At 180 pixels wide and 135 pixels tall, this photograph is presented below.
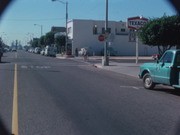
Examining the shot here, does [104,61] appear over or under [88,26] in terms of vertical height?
under

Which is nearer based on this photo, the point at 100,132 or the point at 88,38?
the point at 100,132

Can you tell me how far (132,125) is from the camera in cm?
799

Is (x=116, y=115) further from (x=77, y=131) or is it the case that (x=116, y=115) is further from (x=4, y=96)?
(x=4, y=96)

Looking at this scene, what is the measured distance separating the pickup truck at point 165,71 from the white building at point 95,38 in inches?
2583

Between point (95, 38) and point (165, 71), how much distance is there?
70.8 metres

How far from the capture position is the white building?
277 feet

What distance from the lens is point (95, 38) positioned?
85375 millimetres

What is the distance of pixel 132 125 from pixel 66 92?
6.68m

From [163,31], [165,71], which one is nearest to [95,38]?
[163,31]

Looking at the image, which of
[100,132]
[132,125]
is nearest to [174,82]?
[132,125]

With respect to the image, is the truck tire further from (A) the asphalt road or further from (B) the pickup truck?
(A) the asphalt road

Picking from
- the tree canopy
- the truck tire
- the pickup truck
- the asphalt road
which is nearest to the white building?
the tree canopy

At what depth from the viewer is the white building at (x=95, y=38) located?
8444 centimetres

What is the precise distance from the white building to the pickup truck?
65607 millimetres
